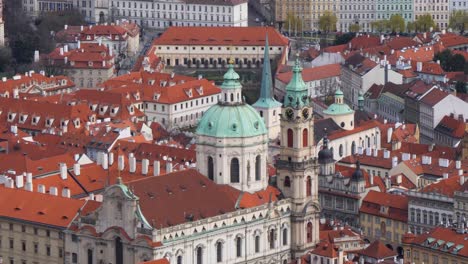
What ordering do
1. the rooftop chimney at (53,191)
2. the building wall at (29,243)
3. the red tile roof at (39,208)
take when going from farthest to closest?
the rooftop chimney at (53,191)
the red tile roof at (39,208)
the building wall at (29,243)

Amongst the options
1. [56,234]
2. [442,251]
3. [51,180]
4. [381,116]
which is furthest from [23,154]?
[381,116]

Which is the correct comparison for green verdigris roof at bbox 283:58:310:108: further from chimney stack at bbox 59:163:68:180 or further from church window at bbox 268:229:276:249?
chimney stack at bbox 59:163:68:180

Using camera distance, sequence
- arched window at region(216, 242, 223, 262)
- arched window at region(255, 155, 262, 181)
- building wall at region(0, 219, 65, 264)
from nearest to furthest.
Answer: arched window at region(216, 242, 223, 262)
building wall at region(0, 219, 65, 264)
arched window at region(255, 155, 262, 181)

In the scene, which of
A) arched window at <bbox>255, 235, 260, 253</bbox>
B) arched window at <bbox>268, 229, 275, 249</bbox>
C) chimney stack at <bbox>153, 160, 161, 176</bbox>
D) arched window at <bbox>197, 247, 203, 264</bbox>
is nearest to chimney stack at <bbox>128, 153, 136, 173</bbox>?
chimney stack at <bbox>153, 160, 161, 176</bbox>

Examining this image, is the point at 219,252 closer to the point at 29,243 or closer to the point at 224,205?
the point at 224,205

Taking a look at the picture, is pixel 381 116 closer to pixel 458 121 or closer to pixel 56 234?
pixel 458 121

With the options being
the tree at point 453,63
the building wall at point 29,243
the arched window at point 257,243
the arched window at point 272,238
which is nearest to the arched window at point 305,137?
the arched window at point 272,238

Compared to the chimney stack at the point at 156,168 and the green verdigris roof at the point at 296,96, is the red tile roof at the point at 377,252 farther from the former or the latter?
the chimney stack at the point at 156,168
